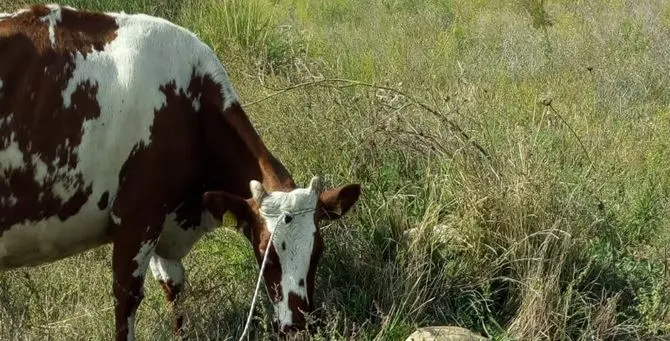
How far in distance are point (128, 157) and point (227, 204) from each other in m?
0.54

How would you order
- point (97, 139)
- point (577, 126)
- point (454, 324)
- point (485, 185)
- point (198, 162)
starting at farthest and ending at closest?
point (577, 126) → point (485, 185) → point (454, 324) → point (198, 162) → point (97, 139)

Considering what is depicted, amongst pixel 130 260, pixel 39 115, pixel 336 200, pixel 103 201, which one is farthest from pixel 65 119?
pixel 336 200

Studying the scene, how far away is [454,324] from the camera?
503 centimetres

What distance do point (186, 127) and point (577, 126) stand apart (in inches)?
162

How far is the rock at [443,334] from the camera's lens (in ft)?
14.6

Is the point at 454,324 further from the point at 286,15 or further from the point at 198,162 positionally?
the point at 286,15

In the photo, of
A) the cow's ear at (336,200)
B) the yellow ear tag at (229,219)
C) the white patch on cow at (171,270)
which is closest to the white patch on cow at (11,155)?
the yellow ear tag at (229,219)

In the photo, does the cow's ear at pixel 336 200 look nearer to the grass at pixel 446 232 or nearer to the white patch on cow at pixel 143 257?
the grass at pixel 446 232

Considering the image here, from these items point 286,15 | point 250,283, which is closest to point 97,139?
point 250,283

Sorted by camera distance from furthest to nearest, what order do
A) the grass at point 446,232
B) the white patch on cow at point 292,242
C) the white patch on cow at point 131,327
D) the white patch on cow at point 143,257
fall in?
the grass at point 446,232 → the white patch on cow at point 131,327 → the white patch on cow at point 143,257 → the white patch on cow at point 292,242

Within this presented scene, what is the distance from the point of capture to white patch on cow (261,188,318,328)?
4.14 metres

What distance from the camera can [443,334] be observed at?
4477 millimetres

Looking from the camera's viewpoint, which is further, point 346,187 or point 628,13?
point 628,13

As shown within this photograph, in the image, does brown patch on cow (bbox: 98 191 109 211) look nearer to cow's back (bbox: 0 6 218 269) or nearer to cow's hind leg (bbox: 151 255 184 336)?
cow's back (bbox: 0 6 218 269)
